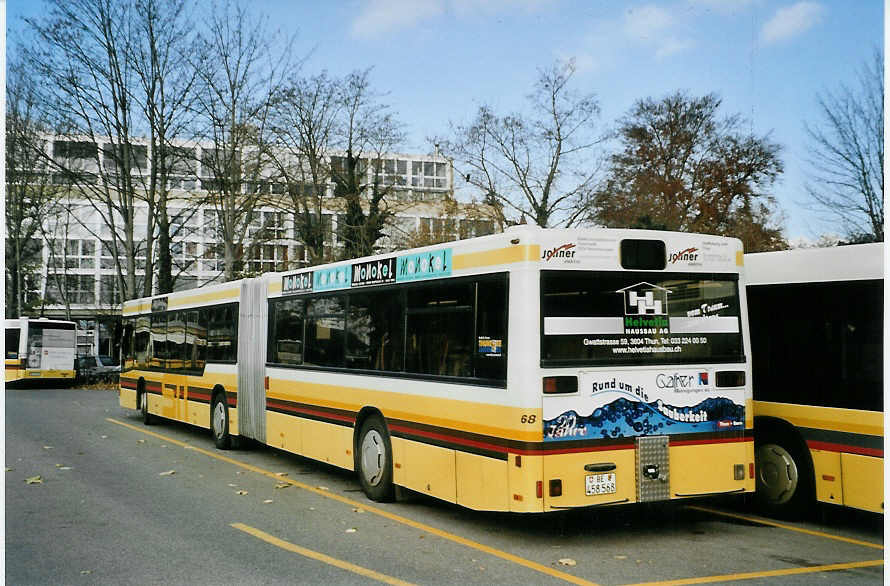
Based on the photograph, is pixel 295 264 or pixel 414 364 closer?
pixel 414 364

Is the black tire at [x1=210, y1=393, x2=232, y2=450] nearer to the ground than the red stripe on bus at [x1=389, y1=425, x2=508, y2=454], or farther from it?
nearer to the ground

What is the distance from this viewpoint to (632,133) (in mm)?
38562

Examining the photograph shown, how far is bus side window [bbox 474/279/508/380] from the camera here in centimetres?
793

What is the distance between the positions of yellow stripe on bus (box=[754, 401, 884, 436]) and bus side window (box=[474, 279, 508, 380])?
2.90 m

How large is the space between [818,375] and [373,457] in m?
4.71

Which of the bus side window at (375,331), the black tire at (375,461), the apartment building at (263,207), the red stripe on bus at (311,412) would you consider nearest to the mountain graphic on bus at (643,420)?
the bus side window at (375,331)

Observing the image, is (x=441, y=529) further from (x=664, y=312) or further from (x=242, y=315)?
(x=242, y=315)

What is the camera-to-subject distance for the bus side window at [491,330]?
7.93 m

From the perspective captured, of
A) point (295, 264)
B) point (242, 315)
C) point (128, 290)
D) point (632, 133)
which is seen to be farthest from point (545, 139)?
point (242, 315)

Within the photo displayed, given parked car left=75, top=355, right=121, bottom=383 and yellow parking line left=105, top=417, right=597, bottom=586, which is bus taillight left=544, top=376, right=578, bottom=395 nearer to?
yellow parking line left=105, top=417, right=597, bottom=586

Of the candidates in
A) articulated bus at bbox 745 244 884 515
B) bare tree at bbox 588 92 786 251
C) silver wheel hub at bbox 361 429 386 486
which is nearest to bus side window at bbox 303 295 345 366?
silver wheel hub at bbox 361 429 386 486

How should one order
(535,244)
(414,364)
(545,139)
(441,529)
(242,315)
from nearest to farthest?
1. (535,244)
2. (441,529)
3. (414,364)
4. (242,315)
5. (545,139)

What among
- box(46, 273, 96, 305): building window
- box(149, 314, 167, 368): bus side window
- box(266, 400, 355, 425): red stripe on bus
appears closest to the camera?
box(266, 400, 355, 425): red stripe on bus

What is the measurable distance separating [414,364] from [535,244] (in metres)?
2.26
